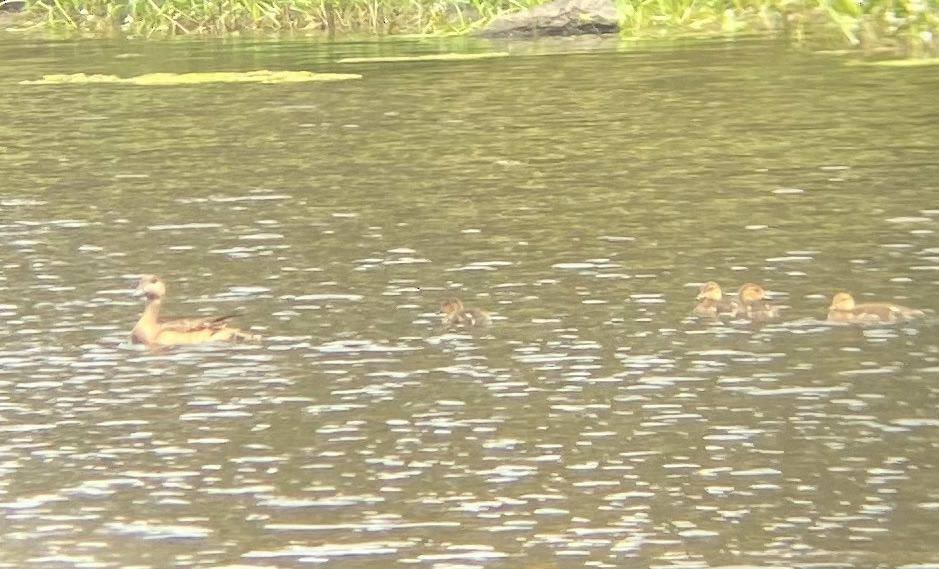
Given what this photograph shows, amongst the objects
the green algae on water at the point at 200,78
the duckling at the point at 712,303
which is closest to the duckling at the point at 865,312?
the duckling at the point at 712,303

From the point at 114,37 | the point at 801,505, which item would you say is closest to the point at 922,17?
the point at 114,37

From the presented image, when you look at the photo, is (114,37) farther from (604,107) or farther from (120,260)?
(120,260)

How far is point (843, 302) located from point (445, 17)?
20910mm

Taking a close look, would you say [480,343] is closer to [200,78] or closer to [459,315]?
[459,315]

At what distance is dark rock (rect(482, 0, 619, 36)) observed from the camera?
29391 mm

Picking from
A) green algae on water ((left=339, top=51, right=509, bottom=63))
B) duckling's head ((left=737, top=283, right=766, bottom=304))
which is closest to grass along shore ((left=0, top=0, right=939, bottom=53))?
green algae on water ((left=339, top=51, right=509, bottom=63))

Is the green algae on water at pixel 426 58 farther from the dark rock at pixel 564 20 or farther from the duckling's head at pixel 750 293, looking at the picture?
the duckling's head at pixel 750 293

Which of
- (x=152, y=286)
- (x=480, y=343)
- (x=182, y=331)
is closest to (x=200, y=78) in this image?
(x=152, y=286)

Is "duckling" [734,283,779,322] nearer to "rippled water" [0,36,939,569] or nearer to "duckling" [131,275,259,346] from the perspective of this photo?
"rippled water" [0,36,939,569]

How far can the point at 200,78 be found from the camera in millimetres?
24625

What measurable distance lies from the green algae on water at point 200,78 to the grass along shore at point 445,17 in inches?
226

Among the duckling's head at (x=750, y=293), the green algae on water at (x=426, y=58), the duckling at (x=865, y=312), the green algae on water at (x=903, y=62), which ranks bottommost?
the green algae on water at (x=426, y=58)

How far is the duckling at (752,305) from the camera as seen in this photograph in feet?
35.9

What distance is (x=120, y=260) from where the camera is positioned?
13.5 metres
